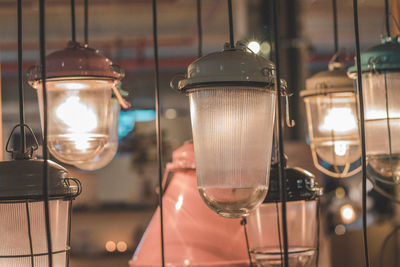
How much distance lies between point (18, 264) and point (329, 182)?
22.6ft

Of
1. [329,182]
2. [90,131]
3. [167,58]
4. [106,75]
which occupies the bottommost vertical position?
[329,182]

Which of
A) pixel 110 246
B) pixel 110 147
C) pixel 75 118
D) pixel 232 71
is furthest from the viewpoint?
pixel 110 246

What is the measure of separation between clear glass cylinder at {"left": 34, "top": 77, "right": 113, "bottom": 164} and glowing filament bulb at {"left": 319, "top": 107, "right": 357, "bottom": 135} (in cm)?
69

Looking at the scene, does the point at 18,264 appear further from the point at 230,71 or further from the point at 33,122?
the point at 33,122

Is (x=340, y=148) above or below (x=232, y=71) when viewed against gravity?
below

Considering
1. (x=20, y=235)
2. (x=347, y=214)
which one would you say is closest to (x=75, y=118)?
(x=20, y=235)

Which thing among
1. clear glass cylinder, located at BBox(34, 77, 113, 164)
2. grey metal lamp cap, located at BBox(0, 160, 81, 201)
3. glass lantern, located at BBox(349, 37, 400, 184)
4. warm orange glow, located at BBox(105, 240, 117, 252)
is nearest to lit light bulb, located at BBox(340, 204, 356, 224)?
warm orange glow, located at BBox(105, 240, 117, 252)

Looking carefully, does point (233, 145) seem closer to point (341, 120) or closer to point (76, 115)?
point (76, 115)

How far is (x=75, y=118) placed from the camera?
1625 millimetres

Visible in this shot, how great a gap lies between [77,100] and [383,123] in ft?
2.62

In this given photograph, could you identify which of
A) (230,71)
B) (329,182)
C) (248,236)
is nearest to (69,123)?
(248,236)

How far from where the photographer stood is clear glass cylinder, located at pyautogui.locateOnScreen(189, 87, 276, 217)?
1122mm

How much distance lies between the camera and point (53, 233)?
4.10 ft

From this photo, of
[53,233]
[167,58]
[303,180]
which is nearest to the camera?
[53,233]
